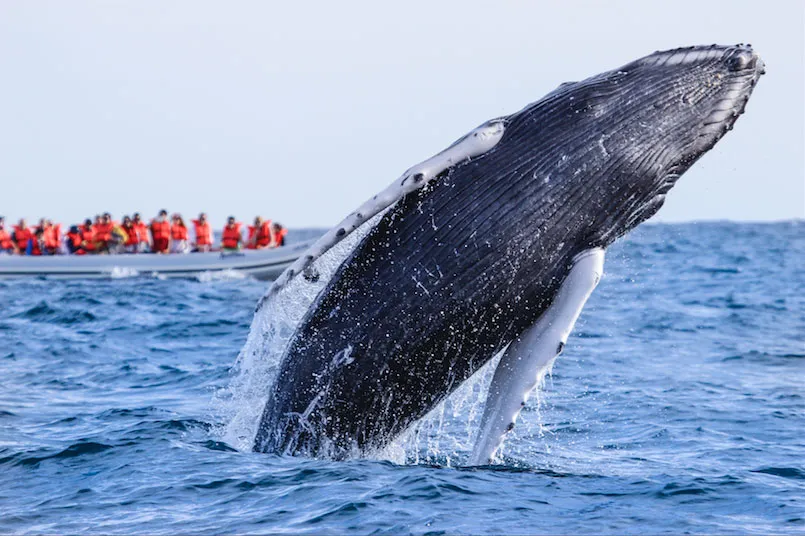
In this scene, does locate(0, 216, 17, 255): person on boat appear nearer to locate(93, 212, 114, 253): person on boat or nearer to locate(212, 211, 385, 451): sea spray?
locate(93, 212, 114, 253): person on boat

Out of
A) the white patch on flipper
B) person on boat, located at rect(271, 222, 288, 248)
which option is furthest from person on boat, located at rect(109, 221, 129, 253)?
the white patch on flipper

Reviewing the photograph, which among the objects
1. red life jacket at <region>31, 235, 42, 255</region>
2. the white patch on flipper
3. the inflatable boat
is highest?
red life jacket at <region>31, 235, 42, 255</region>

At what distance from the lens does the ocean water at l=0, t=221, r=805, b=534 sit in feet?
26.8

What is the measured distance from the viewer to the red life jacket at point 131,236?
142ft

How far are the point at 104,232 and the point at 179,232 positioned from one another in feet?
10.3

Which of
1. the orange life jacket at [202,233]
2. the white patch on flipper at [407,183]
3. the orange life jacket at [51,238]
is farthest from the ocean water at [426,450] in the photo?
the orange life jacket at [202,233]

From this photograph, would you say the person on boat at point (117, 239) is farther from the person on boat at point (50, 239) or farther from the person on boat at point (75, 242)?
the person on boat at point (50, 239)

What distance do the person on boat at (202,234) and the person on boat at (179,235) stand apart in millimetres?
457

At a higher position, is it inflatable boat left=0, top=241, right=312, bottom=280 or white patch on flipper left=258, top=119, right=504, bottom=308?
inflatable boat left=0, top=241, right=312, bottom=280

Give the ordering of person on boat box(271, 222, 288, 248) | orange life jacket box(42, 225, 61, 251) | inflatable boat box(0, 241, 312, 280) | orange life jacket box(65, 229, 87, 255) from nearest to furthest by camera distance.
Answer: inflatable boat box(0, 241, 312, 280), orange life jacket box(65, 229, 87, 255), orange life jacket box(42, 225, 61, 251), person on boat box(271, 222, 288, 248)

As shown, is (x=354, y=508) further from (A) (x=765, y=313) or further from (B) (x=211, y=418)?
(A) (x=765, y=313)

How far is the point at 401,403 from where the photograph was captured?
889cm

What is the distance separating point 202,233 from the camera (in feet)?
147

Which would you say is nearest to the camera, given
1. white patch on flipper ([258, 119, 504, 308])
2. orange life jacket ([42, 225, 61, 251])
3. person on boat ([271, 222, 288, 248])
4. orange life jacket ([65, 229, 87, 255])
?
white patch on flipper ([258, 119, 504, 308])
